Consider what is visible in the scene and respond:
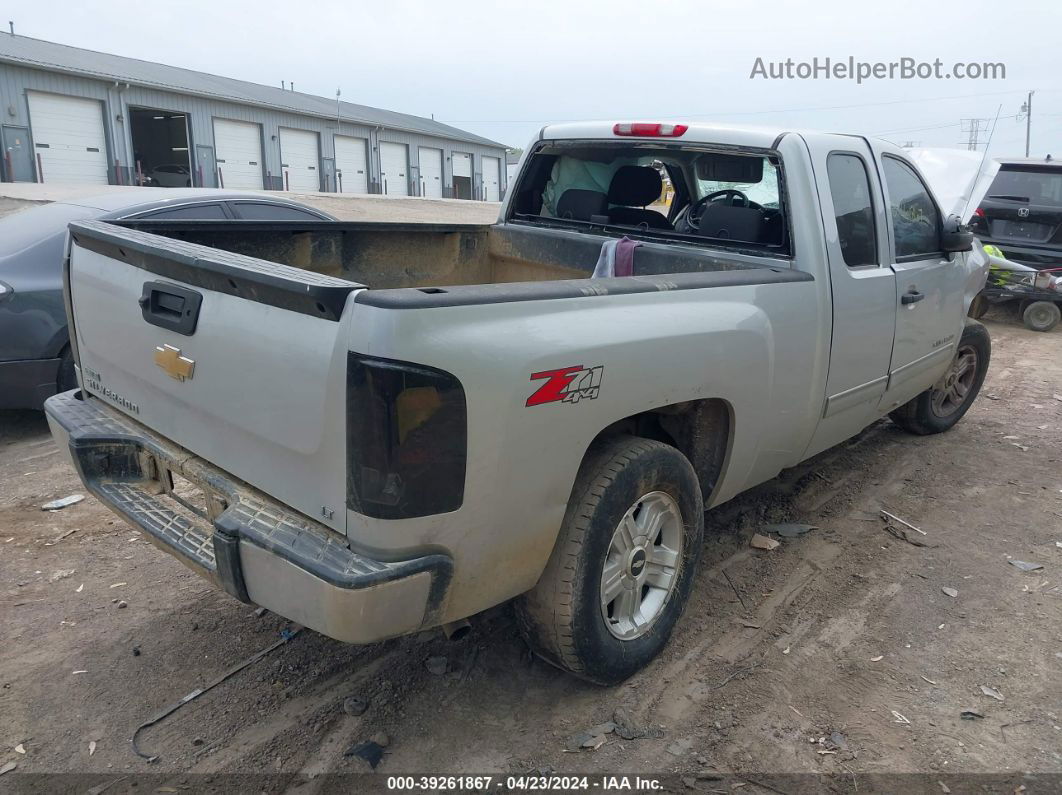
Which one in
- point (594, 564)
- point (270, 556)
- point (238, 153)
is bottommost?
point (594, 564)

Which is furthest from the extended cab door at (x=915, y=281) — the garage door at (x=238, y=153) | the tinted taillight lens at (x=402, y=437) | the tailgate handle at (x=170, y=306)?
the garage door at (x=238, y=153)

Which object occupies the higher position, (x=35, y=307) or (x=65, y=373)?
(x=35, y=307)

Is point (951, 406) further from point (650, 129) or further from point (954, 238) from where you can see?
point (650, 129)

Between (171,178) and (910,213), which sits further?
(171,178)

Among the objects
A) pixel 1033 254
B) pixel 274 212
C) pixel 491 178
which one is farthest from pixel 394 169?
pixel 274 212

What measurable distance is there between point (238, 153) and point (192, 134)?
2441mm

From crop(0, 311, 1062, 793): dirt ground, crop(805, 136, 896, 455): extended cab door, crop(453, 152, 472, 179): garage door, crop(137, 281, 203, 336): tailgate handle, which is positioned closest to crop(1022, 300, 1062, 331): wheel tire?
crop(0, 311, 1062, 793): dirt ground

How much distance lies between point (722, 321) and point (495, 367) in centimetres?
115

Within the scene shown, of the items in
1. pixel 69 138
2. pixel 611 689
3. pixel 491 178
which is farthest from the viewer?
pixel 491 178

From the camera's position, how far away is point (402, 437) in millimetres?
2164

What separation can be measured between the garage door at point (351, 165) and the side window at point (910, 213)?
116 ft

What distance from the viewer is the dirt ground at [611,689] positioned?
274 centimetres

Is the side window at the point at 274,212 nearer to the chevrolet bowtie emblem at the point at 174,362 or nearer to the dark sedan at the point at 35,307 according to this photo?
the dark sedan at the point at 35,307

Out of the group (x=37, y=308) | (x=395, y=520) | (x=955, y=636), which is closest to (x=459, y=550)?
(x=395, y=520)
